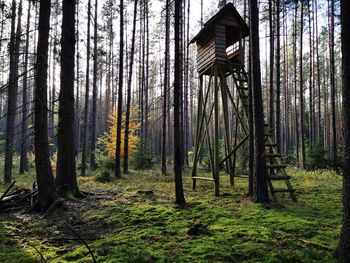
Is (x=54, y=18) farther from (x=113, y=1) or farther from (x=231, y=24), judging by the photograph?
(x=231, y=24)

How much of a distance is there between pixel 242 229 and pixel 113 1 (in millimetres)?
24742

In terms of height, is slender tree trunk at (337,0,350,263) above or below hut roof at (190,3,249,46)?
below

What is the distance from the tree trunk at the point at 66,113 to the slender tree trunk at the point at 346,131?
24.9ft

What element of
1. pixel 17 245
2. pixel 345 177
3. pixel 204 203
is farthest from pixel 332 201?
pixel 17 245

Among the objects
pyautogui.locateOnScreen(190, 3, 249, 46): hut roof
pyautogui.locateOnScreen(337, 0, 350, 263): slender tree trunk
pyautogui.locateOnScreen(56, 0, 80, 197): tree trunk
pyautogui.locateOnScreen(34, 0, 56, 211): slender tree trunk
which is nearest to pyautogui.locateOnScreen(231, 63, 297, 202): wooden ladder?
pyautogui.locateOnScreen(190, 3, 249, 46): hut roof

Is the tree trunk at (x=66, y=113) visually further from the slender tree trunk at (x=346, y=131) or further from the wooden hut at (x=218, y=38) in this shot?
the slender tree trunk at (x=346, y=131)

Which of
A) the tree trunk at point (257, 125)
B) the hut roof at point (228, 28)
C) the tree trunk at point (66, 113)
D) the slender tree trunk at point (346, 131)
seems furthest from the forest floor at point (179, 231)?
the hut roof at point (228, 28)

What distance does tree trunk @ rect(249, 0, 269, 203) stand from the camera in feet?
24.9

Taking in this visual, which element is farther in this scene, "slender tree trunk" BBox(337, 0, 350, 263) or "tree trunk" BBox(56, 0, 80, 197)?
"tree trunk" BBox(56, 0, 80, 197)

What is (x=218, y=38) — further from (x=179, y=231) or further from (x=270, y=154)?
(x=179, y=231)

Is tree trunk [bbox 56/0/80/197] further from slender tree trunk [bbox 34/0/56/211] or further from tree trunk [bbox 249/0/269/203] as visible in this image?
tree trunk [bbox 249/0/269/203]

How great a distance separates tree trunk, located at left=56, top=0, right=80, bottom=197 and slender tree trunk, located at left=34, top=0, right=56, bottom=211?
112 centimetres

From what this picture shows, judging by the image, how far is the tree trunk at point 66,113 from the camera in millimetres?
8938

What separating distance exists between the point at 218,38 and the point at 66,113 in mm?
6213
